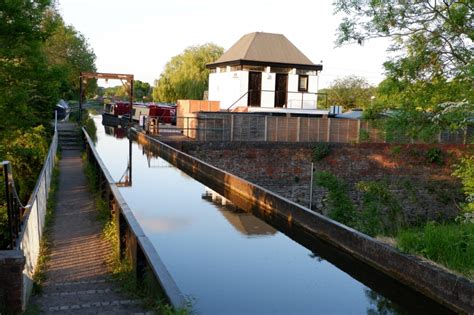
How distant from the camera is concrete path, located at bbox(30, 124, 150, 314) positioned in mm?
5883

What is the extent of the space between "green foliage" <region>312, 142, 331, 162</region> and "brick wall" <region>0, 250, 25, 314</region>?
813 inches

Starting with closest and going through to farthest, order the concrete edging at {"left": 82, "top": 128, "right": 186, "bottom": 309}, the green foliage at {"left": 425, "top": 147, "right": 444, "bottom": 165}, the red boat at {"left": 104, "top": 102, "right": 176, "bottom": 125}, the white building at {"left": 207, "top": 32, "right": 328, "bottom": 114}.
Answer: the concrete edging at {"left": 82, "top": 128, "right": 186, "bottom": 309}
the green foliage at {"left": 425, "top": 147, "right": 444, "bottom": 165}
the white building at {"left": 207, "top": 32, "right": 328, "bottom": 114}
the red boat at {"left": 104, "top": 102, "right": 176, "bottom": 125}

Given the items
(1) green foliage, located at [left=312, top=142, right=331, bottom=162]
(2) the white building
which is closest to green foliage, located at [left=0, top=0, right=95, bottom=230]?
(1) green foliage, located at [left=312, top=142, right=331, bottom=162]

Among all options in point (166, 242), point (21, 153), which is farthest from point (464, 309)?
point (21, 153)

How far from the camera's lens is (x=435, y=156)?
26641 mm

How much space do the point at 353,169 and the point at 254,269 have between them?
18.2 meters

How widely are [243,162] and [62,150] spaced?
8.05 metres

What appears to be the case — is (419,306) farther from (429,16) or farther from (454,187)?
(454,187)

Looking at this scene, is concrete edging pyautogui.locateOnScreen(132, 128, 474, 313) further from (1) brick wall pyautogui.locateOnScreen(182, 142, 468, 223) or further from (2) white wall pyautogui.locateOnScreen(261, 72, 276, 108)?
(2) white wall pyautogui.locateOnScreen(261, 72, 276, 108)

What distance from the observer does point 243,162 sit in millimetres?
24266

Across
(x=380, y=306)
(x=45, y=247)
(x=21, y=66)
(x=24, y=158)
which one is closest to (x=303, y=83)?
(x=24, y=158)

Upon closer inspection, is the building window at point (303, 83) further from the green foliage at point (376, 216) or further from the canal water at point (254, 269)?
the canal water at point (254, 269)

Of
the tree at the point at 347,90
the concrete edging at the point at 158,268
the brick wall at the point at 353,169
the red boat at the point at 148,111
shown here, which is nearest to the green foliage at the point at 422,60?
the concrete edging at the point at 158,268

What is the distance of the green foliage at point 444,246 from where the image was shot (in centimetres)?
768
